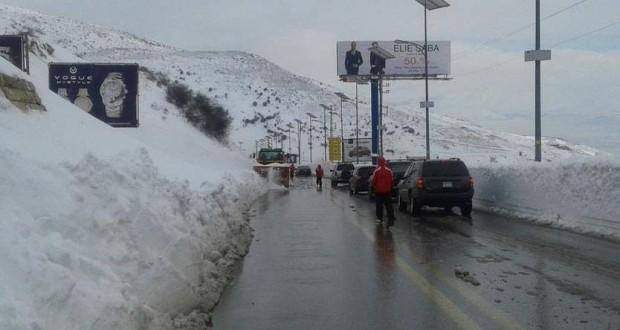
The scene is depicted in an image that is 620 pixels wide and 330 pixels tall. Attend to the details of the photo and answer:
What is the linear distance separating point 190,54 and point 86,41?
24.4 meters

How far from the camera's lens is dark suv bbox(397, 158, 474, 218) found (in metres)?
19.9

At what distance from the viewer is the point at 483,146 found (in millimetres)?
143125

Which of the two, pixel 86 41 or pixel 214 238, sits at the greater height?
pixel 86 41

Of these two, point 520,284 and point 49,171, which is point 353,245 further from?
point 49,171

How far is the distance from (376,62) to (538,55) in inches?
1703

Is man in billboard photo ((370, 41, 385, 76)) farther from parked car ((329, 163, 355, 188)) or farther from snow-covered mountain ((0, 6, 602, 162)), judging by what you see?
snow-covered mountain ((0, 6, 602, 162))

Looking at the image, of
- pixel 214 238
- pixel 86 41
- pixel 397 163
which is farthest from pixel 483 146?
pixel 214 238

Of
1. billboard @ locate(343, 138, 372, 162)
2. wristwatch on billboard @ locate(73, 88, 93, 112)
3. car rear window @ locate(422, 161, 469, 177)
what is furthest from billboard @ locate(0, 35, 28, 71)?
billboard @ locate(343, 138, 372, 162)

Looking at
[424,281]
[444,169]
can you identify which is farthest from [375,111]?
[424,281]

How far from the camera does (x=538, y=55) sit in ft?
68.2

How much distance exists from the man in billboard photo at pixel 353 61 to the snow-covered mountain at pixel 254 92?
53.2 meters

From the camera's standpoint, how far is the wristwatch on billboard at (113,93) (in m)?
25.9

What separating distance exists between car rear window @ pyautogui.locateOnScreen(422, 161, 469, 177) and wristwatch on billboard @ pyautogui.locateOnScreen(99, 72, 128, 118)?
12162 millimetres

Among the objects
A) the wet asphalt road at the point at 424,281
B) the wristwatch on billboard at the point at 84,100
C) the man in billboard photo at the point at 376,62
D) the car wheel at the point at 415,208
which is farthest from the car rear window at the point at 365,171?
the man in billboard photo at the point at 376,62
